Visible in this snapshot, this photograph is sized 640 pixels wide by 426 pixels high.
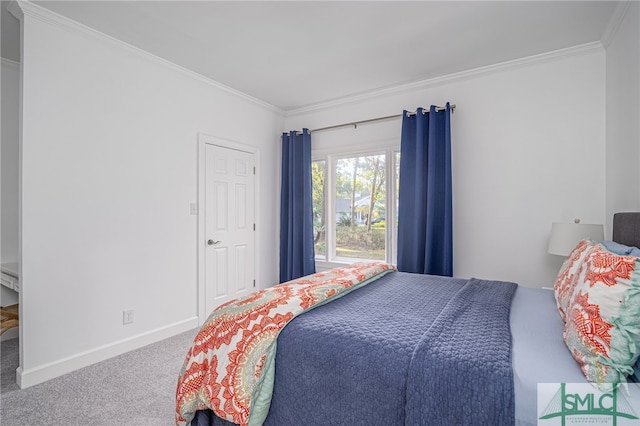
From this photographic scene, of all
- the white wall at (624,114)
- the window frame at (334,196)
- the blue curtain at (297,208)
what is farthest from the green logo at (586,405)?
the blue curtain at (297,208)

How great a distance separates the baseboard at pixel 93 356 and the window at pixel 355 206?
6.34ft

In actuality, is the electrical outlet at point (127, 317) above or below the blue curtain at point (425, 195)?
below

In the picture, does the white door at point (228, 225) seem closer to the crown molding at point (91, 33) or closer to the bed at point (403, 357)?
the crown molding at point (91, 33)

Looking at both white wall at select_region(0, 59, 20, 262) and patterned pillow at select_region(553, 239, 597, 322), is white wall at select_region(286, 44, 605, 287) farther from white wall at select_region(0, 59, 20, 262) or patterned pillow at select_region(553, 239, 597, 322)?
white wall at select_region(0, 59, 20, 262)

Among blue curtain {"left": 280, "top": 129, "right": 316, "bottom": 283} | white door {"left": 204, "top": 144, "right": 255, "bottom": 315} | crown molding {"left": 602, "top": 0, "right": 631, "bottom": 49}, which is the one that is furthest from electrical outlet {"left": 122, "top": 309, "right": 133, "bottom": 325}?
crown molding {"left": 602, "top": 0, "right": 631, "bottom": 49}

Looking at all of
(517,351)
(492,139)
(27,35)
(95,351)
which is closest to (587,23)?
(492,139)

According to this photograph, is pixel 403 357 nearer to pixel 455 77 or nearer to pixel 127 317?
pixel 127 317

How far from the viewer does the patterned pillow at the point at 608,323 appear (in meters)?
1.02

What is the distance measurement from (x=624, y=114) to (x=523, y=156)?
0.79m

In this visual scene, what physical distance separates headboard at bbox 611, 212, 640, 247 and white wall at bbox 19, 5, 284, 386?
3402 millimetres

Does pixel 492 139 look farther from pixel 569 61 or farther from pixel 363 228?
pixel 363 228

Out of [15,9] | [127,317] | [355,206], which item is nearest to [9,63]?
[15,9]

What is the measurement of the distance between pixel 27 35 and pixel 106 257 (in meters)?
1.64

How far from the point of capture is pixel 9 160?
307 centimetres
